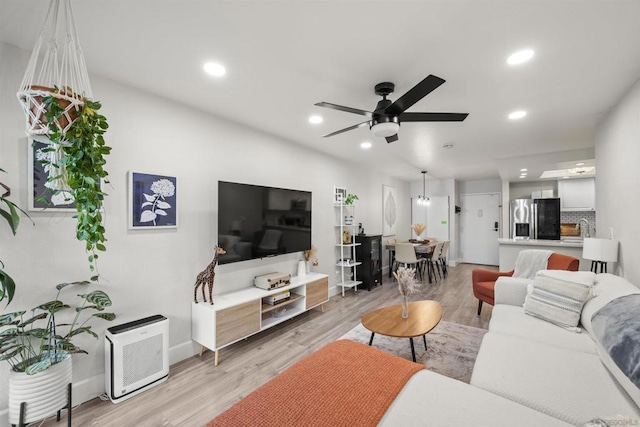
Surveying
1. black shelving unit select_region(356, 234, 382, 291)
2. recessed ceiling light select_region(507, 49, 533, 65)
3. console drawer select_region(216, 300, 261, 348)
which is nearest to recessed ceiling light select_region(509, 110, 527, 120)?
recessed ceiling light select_region(507, 49, 533, 65)

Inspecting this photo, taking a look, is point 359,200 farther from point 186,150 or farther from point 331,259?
point 186,150

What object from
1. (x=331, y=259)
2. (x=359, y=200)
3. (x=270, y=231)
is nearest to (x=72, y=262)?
(x=270, y=231)

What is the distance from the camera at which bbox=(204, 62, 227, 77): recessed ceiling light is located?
2043 mm

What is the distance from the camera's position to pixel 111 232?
Answer: 223 cm

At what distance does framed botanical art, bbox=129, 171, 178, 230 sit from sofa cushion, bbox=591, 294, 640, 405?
10.5 feet

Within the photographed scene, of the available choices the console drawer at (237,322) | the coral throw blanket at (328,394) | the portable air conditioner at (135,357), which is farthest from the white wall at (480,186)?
the portable air conditioner at (135,357)

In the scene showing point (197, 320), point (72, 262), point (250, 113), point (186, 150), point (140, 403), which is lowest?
point (140, 403)

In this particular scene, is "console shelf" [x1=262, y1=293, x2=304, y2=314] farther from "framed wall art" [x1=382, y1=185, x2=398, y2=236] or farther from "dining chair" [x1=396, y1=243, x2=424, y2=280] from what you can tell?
"framed wall art" [x1=382, y1=185, x2=398, y2=236]

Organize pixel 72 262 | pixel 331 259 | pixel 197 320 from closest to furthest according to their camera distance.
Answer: pixel 72 262 < pixel 197 320 < pixel 331 259

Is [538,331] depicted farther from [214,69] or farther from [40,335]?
[40,335]

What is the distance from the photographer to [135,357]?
2131mm

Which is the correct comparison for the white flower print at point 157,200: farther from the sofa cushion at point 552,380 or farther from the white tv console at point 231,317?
the sofa cushion at point 552,380

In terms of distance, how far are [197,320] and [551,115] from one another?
4.33 m

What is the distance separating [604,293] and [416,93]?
2.09m
